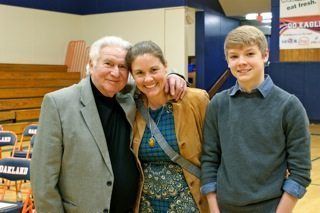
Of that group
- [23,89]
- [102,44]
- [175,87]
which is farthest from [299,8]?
[102,44]

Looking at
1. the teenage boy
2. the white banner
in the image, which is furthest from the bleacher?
the teenage boy

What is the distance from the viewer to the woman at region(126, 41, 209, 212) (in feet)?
6.60

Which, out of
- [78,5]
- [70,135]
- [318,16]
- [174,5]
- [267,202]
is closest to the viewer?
[267,202]

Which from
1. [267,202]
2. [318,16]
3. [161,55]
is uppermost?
[318,16]

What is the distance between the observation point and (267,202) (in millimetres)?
1769

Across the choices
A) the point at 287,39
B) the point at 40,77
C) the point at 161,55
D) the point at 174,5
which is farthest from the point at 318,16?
the point at 161,55

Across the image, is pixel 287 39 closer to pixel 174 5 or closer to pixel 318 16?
pixel 318 16

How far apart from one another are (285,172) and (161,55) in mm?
723

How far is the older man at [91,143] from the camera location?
6.17 feet

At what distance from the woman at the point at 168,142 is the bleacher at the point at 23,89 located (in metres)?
7.98

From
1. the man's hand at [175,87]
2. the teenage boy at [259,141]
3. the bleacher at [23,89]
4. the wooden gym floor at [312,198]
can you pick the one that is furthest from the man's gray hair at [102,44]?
the bleacher at [23,89]

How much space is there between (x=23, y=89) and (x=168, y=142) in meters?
9.15

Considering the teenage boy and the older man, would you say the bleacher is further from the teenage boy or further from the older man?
the teenage boy

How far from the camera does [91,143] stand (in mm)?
1924
